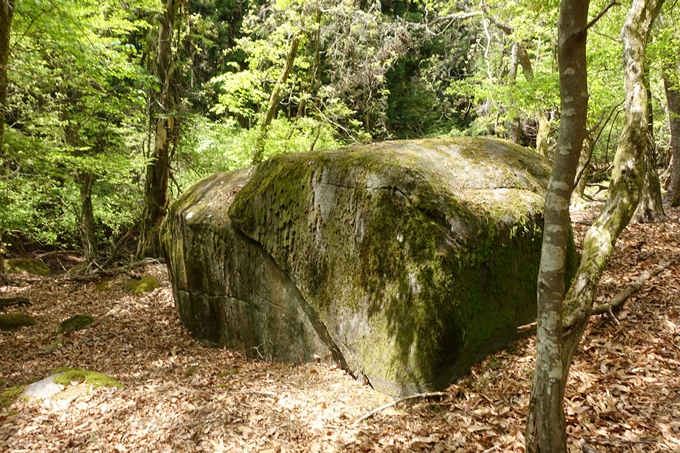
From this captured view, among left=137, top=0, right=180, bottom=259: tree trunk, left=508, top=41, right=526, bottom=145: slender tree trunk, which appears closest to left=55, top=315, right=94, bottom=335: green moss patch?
left=137, top=0, right=180, bottom=259: tree trunk

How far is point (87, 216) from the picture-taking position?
1227cm

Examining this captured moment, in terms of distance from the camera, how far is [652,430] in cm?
290

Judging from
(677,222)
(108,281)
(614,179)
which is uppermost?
(614,179)

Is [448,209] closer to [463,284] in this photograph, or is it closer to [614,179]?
[463,284]

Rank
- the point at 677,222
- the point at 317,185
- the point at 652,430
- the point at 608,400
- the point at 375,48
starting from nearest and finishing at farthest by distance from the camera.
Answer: the point at 652,430 < the point at 608,400 < the point at 317,185 < the point at 677,222 < the point at 375,48

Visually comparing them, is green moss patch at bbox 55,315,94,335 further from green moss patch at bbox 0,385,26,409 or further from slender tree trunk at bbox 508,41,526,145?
slender tree trunk at bbox 508,41,526,145

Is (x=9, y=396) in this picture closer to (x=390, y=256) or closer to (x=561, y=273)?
(x=390, y=256)

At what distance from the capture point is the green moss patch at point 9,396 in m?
4.66

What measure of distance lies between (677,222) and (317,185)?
7.89 m

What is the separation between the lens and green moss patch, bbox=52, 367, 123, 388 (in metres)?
5.10

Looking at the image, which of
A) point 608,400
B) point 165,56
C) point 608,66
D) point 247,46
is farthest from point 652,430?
point 247,46

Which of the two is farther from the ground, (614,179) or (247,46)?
(247,46)

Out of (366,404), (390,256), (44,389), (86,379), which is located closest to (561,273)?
(390,256)

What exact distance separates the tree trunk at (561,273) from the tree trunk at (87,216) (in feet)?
41.4
